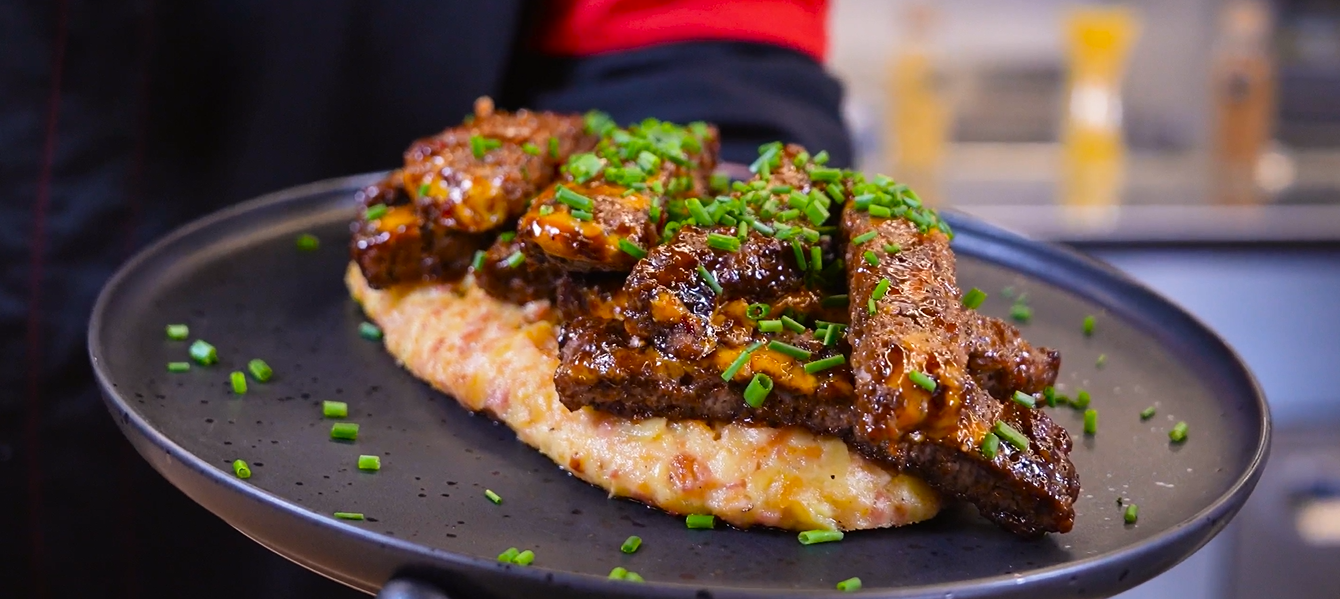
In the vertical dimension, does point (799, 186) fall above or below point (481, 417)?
above

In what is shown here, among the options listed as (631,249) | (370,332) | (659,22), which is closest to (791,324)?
(631,249)

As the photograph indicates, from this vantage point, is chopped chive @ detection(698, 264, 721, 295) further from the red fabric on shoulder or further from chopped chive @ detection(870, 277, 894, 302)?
the red fabric on shoulder

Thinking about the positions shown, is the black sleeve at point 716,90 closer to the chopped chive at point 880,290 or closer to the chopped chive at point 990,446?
the chopped chive at point 880,290

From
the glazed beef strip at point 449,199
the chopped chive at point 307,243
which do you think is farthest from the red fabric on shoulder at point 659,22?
the chopped chive at point 307,243

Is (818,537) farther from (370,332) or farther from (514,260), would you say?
(370,332)

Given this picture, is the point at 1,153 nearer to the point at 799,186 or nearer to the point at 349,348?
the point at 349,348

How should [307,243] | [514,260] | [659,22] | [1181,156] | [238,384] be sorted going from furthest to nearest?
[1181,156] → [659,22] → [307,243] → [514,260] → [238,384]

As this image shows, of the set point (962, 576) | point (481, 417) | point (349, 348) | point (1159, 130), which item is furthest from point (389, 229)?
point (1159, 130)
